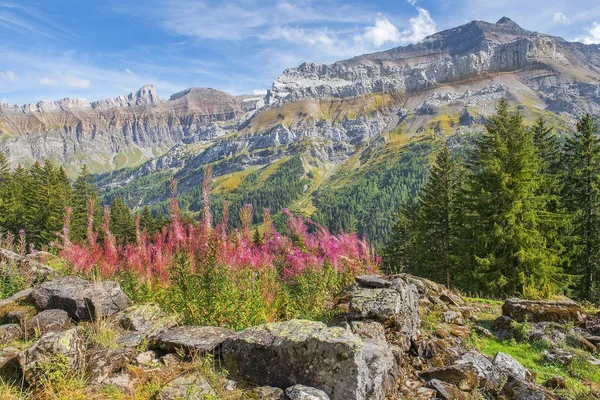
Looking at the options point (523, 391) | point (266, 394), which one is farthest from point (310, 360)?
point (523, 391)

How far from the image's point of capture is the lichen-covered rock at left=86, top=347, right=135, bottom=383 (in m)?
4.19

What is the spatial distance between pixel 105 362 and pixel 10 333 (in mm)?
2884

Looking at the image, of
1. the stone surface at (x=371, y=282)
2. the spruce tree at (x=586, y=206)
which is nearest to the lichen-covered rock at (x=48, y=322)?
the stone surface at (x=371, y=282)

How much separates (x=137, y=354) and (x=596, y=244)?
30.5 m

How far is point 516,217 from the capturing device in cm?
1947

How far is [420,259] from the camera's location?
30.5 meters

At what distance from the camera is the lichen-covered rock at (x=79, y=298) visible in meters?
6.41

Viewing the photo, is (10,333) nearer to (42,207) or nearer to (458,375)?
(458,375)

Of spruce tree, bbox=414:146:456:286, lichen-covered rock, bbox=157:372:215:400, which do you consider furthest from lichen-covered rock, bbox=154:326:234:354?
spruce tree, bbox=414:146:456:286

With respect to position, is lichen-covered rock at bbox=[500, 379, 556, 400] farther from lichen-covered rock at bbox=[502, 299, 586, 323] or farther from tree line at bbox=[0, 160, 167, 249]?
tree line at bbox=[0, 160, 167, 249]

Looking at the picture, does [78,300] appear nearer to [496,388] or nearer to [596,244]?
[496,388]

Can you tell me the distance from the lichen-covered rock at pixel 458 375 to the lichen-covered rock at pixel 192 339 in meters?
3.42

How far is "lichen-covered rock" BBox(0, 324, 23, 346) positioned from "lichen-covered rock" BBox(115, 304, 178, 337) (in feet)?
5.67

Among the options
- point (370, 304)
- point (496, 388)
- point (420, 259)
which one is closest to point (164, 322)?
point (370, 304)
